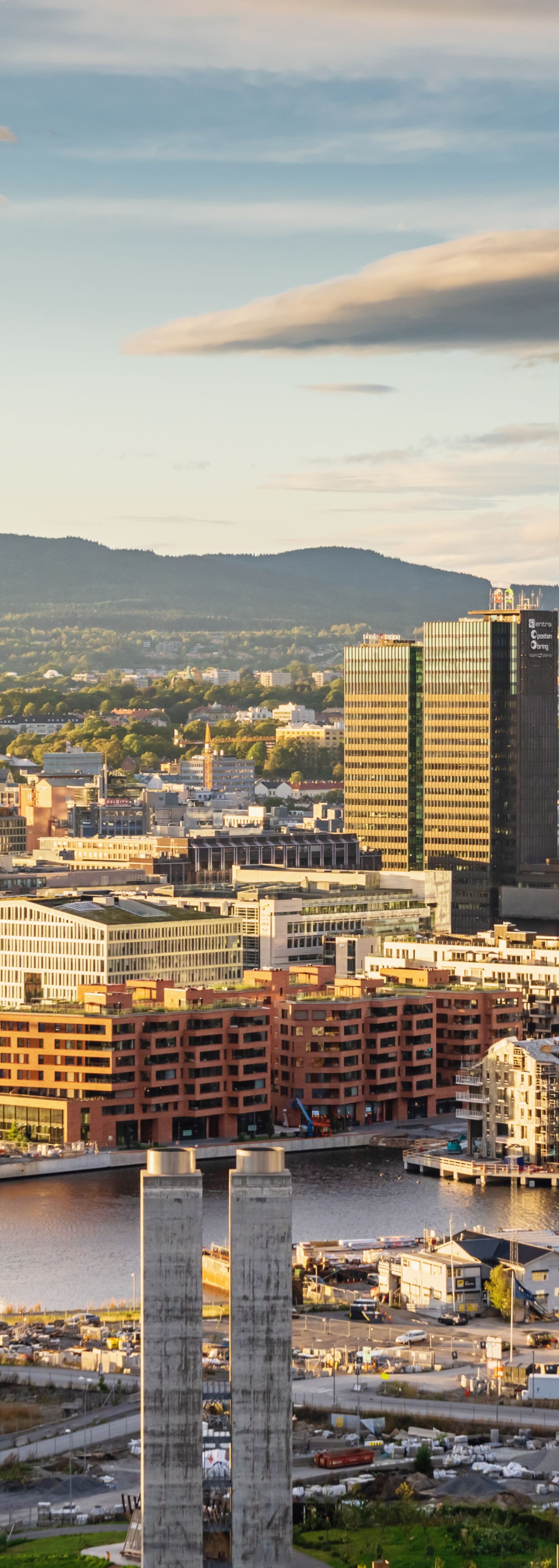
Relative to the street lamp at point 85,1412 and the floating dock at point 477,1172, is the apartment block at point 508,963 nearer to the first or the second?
the floating dock at point 477,1172

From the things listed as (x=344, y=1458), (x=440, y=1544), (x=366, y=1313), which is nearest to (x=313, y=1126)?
(x=366, y=1313)

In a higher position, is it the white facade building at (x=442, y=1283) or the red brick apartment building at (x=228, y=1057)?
the red brick apartment building at (x=228, y=1057)

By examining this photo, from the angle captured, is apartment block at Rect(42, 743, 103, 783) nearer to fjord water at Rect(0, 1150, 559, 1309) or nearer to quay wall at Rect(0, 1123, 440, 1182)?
quay wall at Rect(0, 1123, 440, 1182)

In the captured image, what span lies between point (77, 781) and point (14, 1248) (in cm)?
11367

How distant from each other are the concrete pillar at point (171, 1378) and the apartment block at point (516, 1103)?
35591 millimetres

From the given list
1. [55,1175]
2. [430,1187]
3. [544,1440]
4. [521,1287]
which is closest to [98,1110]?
[55,1175]

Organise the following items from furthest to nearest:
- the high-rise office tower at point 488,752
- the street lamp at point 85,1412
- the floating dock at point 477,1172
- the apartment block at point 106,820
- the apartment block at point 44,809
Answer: the apartment block at point 44,809 < the apartment block at point 106,820 < the high-rise office tower at point 488,752 < the floating dock at point 477,1172 < the street lamp at point 85,1412

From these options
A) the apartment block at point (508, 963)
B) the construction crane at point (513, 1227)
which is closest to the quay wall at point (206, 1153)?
the construction crane at point (513, 1227)

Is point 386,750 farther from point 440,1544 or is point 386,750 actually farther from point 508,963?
point 440,1544

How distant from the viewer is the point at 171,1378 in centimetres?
3184

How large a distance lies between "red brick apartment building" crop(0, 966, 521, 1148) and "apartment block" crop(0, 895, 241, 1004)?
4620mm

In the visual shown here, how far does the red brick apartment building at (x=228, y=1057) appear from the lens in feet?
225

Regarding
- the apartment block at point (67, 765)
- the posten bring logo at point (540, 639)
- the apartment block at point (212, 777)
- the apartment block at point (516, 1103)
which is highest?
the posten bring logo at point (540, 639)

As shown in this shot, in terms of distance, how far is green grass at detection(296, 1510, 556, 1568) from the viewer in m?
A: 33.9
